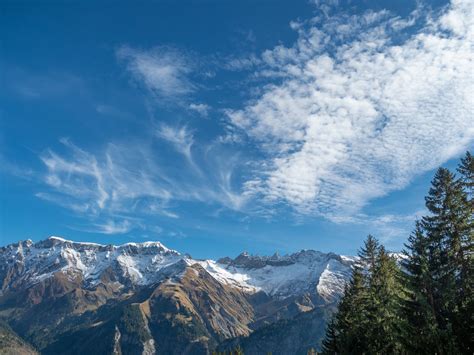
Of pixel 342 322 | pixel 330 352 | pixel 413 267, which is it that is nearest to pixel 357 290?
pixel 342 322

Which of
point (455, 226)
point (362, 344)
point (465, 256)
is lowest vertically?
point (362, 344)

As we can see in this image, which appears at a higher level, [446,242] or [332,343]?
[446,242]

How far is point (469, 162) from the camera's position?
135ft

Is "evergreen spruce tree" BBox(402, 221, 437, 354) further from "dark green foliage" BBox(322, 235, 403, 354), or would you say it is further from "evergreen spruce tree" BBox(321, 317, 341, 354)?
"evergreen spruce tree" BBox(321, 317, 341, 354)

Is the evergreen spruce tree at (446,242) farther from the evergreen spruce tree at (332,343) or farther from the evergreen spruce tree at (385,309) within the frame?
the evergreen spruce tree at (332,343)

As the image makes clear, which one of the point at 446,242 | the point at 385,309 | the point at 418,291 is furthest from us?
the point at 385,309

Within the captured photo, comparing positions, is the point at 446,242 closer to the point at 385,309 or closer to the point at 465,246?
the point at 465,246

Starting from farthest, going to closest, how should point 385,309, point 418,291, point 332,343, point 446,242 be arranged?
point 332,343
point 385,309
point 446,242
point 418,291

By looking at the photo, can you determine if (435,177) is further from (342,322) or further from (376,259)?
(342,322)

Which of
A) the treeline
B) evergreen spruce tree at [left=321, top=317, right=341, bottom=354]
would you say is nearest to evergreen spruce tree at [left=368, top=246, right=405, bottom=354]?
the treeline

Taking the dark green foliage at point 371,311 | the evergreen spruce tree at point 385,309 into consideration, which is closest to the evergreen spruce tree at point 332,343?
the dark green foliage at point 371,311

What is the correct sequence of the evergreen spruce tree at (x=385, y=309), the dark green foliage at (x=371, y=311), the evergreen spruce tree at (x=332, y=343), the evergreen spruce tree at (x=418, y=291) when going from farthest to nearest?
the evergreen spruce tree at (x=332, y=343) → the dark green foliage at (x=371, y=311) → the evergreen spruce tree at (x=385, y=309) → the evergreen spruce tree at (x=418, y=291)

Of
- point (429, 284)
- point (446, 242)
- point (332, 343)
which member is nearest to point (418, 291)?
point (429, 284)

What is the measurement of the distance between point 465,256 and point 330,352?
21111 millimetres
